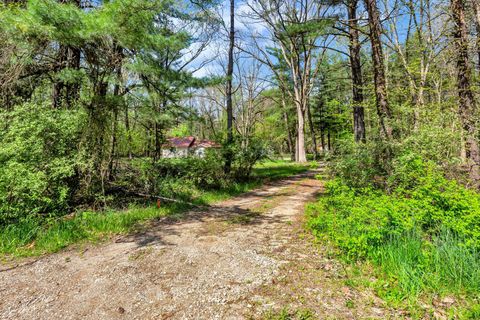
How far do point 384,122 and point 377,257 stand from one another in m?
3.39

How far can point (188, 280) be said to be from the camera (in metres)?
2.64

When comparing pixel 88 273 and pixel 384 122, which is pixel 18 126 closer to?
pixel 88 273

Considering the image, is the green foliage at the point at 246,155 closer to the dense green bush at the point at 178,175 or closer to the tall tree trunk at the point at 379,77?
the dense green bush at the point at 178,175

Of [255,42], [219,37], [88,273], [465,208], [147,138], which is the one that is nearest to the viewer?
[88,273]

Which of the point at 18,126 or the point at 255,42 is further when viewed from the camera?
the point at 255,42

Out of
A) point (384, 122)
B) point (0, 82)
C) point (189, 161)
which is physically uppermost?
point (0, 82)

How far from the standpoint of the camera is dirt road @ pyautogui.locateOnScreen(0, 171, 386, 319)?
216 cm

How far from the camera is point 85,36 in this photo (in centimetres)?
402

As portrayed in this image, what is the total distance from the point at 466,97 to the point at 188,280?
5.93 metres

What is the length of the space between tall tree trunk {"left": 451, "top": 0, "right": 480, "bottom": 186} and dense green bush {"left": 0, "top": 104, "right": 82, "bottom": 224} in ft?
24.3

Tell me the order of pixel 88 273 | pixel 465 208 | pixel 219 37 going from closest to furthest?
1. pixel 88 273
2. pixel 465 208
3. pixel 219 37

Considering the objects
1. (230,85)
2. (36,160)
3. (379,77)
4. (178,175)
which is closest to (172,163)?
(178,175)

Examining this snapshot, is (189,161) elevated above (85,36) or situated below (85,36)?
below

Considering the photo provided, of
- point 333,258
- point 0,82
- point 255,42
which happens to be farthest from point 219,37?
point 333,258
